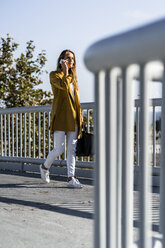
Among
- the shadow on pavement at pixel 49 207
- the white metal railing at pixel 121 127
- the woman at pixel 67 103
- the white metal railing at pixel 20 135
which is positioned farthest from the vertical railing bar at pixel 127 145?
the white metal railing at pixel 20 135

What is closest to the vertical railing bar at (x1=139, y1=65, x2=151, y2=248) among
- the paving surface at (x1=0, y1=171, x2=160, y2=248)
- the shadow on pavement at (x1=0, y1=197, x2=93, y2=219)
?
the paving surface at (x1=0, y1=171, x2=160, y2=248)

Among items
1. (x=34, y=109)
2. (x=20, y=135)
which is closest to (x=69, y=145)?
(x=34, y=109)

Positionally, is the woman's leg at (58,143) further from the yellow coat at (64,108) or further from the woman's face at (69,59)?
the woman's face at (69,59)

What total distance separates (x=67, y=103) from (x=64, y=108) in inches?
3.3

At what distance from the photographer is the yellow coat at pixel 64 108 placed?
6156 mm

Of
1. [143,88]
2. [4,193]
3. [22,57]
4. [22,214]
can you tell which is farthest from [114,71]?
[22,57]

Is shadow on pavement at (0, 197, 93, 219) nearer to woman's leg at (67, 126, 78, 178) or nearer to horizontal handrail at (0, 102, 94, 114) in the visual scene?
woman's leg at (67, 126, 78, 178)

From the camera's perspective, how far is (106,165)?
117cm

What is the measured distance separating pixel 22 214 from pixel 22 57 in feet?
40.6

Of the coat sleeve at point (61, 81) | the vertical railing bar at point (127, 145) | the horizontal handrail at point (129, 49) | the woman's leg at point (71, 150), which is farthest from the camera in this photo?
the woman's leg at point (71, 150)

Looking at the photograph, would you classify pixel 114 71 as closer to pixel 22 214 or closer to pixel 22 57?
pixel 22 214

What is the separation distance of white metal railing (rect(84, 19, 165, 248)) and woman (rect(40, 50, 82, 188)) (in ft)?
16.0

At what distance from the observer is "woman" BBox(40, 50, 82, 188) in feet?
20.1

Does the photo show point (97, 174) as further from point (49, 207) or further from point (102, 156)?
point (49, 207)
